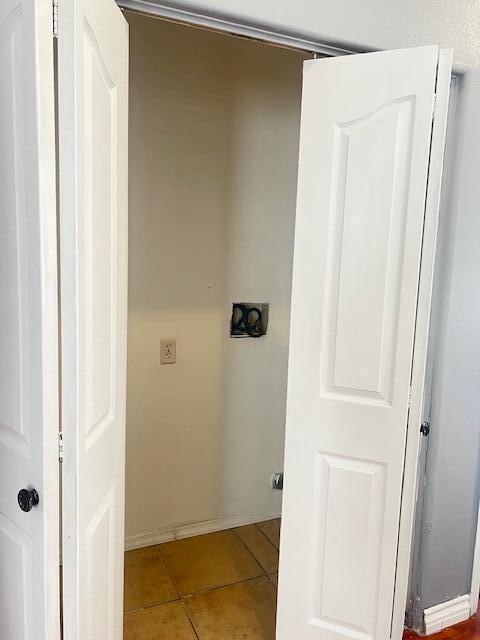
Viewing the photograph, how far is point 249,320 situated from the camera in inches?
95.6

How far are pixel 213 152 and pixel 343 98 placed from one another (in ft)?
3.20

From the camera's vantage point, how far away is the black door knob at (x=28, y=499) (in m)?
0.97

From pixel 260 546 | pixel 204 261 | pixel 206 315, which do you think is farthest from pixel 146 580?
pixel 204 261

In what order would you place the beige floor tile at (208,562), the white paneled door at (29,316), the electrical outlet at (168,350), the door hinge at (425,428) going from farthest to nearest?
the electrical outlet at (168,350) < the beige floor tile at (208,562) < the door hinge at (425,428) < the white paneled door at (29,316)

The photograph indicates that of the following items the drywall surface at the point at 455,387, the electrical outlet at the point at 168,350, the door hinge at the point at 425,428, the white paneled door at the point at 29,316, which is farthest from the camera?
the electrical outlet at the point at 168,350

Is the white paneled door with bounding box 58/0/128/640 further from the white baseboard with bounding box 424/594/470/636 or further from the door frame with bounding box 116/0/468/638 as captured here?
the white baseboard with bounding box 424/594/470/636

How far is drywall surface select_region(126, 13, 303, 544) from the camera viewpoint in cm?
212

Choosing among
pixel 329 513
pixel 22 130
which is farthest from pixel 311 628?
pixel 22 130

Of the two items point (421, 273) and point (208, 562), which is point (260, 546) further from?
point (421, 273)

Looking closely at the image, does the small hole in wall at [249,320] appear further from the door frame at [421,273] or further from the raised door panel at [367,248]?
the door frame at [421,273]

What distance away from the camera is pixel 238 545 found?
2396 mm

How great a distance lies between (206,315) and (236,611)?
50.5 inches

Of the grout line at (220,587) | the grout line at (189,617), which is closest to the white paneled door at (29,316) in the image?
the grout line at (189,617)

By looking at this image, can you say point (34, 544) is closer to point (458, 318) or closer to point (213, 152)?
point (458, 318)
